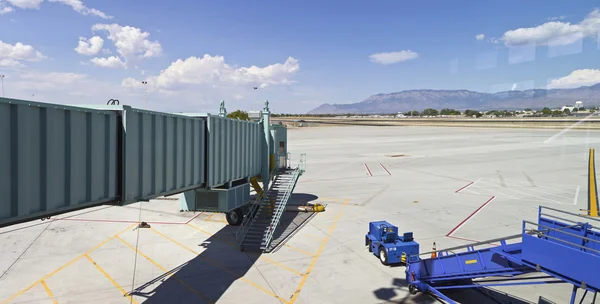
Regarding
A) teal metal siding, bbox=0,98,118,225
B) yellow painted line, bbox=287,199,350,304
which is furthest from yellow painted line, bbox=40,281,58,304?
yellow painted line, bbox=287,199,350,304

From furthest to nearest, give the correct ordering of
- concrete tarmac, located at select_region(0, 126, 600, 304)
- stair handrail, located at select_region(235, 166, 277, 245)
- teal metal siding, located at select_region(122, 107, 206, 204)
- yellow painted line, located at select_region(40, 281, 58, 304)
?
stair handrail, located at select_region(235, 166, 277, 245), concrete tarmac, located at select_region(0, 126, 600, 304), yellow painted line, located at select_region(40, 281, 58, 304), teal metal siding, located at select_region(122, 107, 206, 204)

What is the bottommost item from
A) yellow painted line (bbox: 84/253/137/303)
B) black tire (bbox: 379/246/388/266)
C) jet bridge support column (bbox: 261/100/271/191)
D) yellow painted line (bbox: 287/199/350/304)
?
yellow painted line (bbox: 84/253/137/303)

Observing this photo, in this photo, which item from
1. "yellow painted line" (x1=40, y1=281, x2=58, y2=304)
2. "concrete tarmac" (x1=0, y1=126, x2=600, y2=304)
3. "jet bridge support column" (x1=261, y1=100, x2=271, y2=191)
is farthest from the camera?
"jet bridge support column" (x1=261, y1=100, x2=271, y2=191)

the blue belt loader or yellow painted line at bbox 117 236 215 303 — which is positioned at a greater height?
the blue belt loader

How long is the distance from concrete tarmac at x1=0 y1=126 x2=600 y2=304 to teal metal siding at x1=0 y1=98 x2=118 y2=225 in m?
5.27

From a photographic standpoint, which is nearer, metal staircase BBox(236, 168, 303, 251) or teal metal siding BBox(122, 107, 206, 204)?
teal metal siding BBox(122, 107, 206, 204)

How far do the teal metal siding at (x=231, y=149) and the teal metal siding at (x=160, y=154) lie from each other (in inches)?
18.0

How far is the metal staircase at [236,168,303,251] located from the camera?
17.6m

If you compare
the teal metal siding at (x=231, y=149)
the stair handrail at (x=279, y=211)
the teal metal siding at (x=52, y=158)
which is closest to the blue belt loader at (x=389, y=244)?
the stair handrail at (x=279, y=211)

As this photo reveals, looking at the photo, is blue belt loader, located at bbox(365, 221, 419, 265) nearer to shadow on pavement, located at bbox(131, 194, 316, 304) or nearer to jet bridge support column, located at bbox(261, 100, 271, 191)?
shadow on pavement, located at bbox(131, 194, 316, 304)

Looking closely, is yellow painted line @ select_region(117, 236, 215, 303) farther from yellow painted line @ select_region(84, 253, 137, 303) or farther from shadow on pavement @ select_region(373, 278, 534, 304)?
shadow on pavement @ select_region(373, 278, 534, 304)

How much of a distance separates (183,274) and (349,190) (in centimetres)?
2005

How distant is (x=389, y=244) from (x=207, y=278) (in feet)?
24.1

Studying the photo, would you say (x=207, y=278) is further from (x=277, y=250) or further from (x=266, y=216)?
(x=266, y=216)
